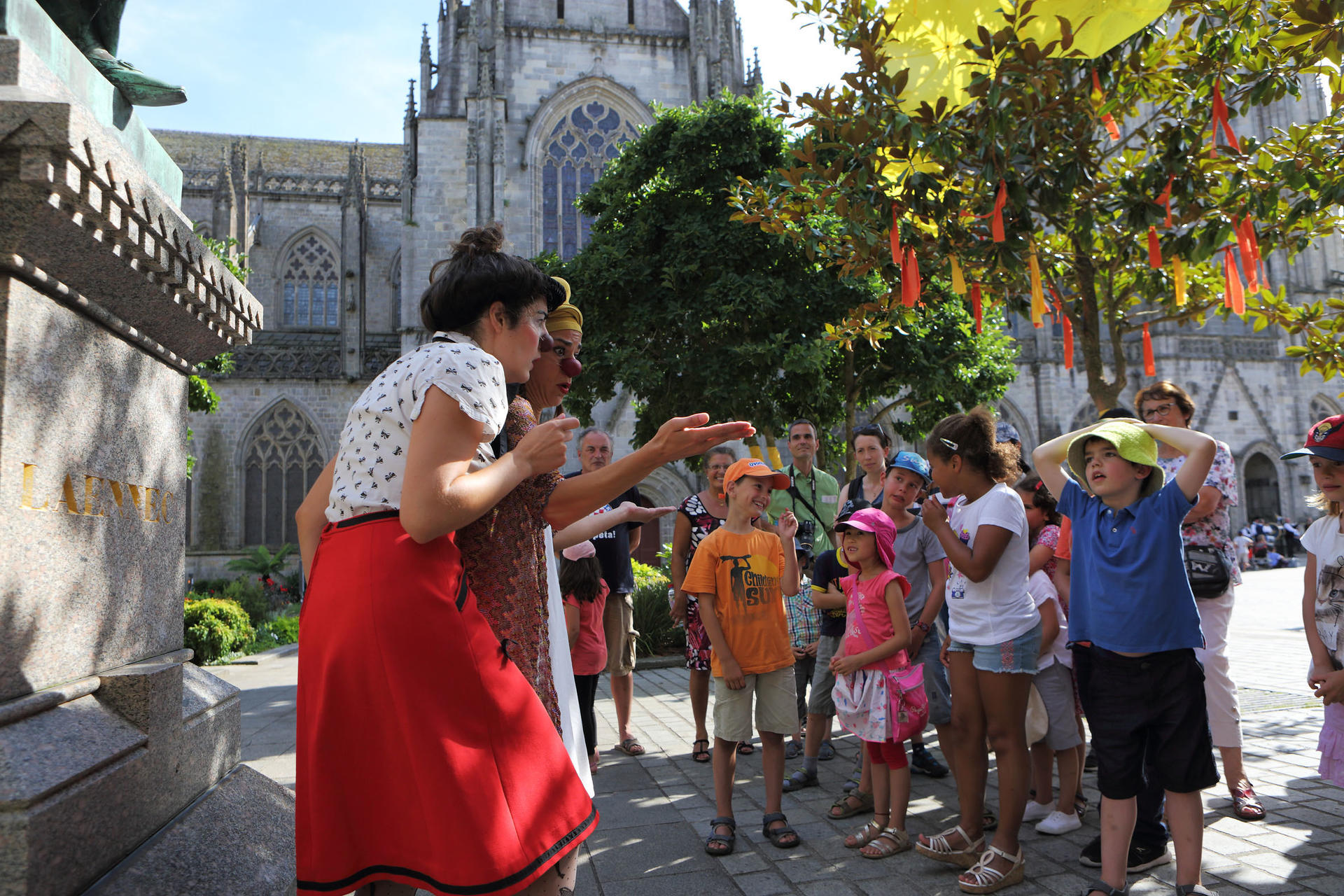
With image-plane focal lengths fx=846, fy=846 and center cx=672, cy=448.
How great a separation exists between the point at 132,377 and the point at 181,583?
75 cm

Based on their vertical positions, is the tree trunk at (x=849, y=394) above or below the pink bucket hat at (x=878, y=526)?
above

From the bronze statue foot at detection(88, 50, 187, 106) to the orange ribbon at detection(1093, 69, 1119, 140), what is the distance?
190 inches

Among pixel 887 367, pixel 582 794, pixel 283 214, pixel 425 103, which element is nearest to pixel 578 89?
pixel 425 103

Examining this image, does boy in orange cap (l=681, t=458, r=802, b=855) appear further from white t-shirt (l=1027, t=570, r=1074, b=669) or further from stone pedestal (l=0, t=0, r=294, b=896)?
stone pedestal (l=0, t=0, r=294, b=896)

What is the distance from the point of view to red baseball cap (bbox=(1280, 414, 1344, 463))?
3.15 metres

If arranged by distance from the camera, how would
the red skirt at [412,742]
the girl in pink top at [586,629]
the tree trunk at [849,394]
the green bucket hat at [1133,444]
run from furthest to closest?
the tree trunk at [849,394] → the girl in pink top at [586,629] → the green bucket hat at [1133,444] → the red skirt at [412,742]

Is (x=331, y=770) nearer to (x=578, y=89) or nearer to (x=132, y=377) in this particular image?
(x=132, y=377)

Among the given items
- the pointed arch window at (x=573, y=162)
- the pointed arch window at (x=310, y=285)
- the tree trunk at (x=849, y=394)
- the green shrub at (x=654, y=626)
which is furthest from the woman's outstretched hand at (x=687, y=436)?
the pointed arch window at (x=310, y=285)

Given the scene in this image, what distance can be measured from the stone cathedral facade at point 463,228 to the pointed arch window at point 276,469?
0.05m

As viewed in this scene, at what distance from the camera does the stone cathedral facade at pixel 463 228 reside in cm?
2348

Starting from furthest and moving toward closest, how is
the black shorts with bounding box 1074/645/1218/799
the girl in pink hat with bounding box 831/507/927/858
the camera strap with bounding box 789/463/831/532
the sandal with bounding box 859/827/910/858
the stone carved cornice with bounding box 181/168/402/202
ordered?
the stone carved cornice with bounding box 181/168/402/202 → the camera strap with bounding box 789/463/831/532 → the girl in pink hat with bounding box 831/507/927/858 → the sandal with bounding box 859/827/910/858 → the black shorts with bounding box 1074/645/1218/799

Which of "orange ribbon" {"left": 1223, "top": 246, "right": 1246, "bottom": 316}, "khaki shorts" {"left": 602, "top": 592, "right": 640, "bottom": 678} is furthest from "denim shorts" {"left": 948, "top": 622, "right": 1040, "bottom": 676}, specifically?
"orange ribbon" {"left": 1223, "top": 246, "right": 1246, "bottom": 316}

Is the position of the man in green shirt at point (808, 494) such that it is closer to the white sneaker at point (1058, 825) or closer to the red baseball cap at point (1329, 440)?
the white sneaker at point (1058, 825)

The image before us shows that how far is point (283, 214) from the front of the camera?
30.4 metres
